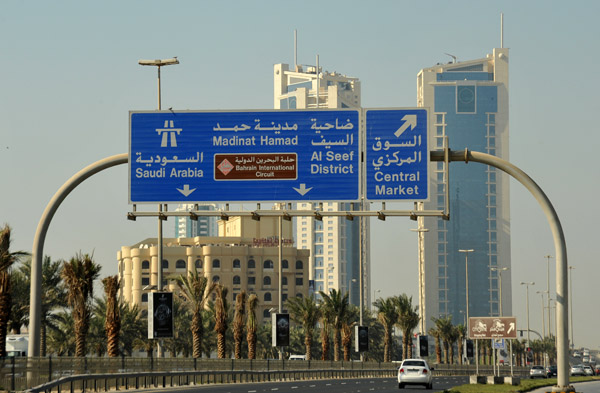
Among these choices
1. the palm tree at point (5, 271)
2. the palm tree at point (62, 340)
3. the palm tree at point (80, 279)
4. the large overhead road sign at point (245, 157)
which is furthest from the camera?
the palm tree at point (62, 340)

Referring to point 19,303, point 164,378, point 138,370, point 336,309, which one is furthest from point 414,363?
point 336,309

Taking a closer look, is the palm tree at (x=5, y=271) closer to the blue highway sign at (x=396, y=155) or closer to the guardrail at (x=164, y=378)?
the guardrail at (x=164, y=378)

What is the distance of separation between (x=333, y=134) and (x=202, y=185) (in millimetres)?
3961

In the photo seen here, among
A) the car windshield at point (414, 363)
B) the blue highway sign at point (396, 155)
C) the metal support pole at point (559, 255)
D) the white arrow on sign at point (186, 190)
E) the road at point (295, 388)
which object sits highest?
the blue highway sign at point (396, 155)

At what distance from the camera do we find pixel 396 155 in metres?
30.4

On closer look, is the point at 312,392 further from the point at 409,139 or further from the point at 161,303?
the point at 409,139

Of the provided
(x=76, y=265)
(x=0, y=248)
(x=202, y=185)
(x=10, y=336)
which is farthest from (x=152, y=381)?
(x=10, y=336)

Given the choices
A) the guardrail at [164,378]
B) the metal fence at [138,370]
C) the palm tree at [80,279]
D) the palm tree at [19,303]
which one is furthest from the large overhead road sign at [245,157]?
the palm tree at [19,303]

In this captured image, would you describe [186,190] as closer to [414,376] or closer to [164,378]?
[164,378]

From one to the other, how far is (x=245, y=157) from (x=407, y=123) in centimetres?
464

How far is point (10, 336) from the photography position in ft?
246

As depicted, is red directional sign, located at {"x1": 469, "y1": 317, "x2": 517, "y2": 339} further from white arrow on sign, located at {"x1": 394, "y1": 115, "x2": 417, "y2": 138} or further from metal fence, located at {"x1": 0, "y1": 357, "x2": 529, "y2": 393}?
white arrow on sign, located at {"x1": 394, "y1": 115, "x2": 417, "y2": 138}

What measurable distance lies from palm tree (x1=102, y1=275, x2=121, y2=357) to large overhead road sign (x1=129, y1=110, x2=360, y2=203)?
2301 centimetres

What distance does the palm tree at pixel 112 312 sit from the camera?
53.4 m
